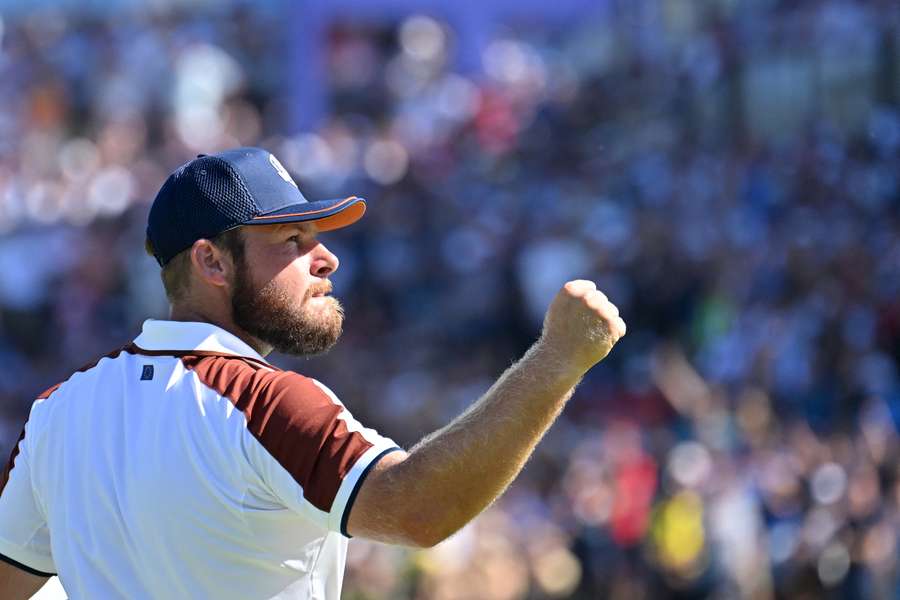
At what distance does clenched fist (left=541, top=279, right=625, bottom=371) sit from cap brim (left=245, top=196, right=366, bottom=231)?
0.52 metres

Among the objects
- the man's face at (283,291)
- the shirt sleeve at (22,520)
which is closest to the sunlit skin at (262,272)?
the man's face at (283,291)

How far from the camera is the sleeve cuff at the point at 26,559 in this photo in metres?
3.01

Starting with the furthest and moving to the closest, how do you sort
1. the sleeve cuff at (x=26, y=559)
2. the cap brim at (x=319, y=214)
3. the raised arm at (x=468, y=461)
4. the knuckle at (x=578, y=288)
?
the sleeve cuff at (x=26, y=559)
the cap brim at (x=319, y=214)
the knuckle at (x=578, y=288)
the raised arm at (x=468, y=461)

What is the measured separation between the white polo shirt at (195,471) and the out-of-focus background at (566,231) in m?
5.81

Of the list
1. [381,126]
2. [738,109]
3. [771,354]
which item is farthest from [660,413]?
[381,126]

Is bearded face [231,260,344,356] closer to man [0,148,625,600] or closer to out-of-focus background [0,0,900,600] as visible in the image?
man [0,148,625,600]

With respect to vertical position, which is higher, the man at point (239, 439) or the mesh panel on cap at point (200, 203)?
the mesh panel on cap at point (200, 203)

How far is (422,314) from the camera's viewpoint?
39.3 ft

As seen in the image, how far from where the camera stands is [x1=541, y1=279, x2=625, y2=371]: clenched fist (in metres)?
2.54

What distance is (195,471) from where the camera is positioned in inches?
103

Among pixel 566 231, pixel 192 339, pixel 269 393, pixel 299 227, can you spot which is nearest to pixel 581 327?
pixel 269 393

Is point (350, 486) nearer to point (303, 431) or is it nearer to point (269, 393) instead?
point (303, 431)

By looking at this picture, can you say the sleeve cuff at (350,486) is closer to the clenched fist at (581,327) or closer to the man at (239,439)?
the man at (239,439)

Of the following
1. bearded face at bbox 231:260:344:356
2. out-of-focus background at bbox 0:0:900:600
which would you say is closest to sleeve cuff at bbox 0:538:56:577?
bearded face at bbox 231:260:344:356
